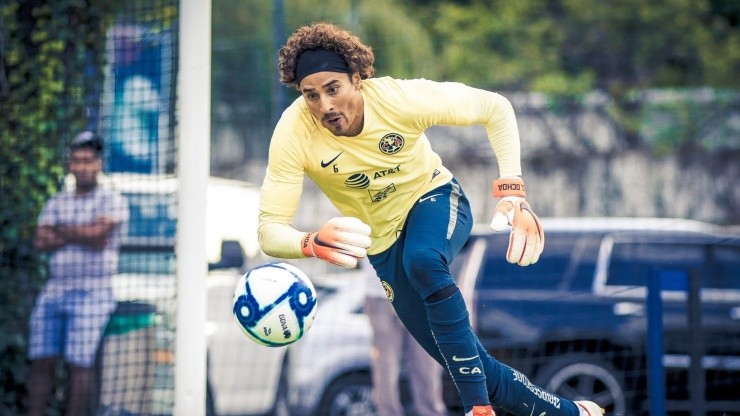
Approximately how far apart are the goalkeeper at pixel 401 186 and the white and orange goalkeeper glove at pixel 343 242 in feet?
0.04

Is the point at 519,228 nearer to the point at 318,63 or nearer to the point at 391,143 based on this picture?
the point at 391,143

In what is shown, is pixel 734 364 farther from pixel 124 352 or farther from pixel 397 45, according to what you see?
pixel 397 45

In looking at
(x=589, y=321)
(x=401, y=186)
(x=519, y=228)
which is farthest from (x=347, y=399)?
(x=519, y=228)

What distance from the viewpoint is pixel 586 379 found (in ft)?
26.2

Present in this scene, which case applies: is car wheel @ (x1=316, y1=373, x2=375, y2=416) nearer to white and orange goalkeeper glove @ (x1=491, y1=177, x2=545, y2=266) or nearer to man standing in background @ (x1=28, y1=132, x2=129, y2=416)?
man standing in background @ (x1=28, y1=132, x2=129, y2=416)

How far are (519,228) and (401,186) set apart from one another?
1.80 feet

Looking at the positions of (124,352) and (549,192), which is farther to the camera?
(549,192)

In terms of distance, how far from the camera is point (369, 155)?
15.4 ft

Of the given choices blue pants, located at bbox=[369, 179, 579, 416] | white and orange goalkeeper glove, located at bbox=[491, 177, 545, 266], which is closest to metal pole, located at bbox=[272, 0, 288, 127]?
blue pants, located at bbox=[369, 179, 579, 416]

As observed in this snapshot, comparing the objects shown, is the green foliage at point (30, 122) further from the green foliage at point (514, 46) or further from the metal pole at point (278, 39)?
the green foliage at point (514, 46)

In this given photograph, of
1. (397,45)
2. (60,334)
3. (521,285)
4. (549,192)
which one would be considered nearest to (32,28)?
(60,334)

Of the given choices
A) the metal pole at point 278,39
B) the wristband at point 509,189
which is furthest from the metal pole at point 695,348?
the metal pole at point 278,39

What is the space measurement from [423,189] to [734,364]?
13.7ft

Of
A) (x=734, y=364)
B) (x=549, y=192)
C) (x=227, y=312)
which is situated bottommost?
(x=734, y=364)
